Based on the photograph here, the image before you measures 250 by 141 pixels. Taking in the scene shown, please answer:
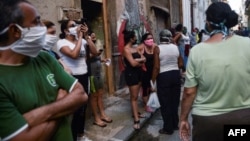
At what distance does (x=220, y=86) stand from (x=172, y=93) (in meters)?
3.54

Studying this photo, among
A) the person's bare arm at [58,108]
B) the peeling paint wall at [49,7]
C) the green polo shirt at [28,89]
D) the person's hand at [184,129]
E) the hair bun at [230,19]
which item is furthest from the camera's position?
the peeling paint wall at [49,7]

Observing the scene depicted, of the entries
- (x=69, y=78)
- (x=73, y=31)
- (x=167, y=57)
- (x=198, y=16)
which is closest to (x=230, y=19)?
(x=69, y=78)

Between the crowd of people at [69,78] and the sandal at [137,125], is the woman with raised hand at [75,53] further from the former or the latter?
the sandal at [137,125]

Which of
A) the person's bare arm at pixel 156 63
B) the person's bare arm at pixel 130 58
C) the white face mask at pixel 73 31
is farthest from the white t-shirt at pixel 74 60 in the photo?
the person's bare arm at pixel 156 63

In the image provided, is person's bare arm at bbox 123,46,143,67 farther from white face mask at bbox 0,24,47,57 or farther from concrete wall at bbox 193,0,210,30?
concrete wall at bbox 193,0,210,30

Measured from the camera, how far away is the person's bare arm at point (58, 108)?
2.08m

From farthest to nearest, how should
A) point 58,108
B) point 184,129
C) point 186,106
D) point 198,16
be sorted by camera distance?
point 198,16, point 184,129, point 186,106, point 58,108

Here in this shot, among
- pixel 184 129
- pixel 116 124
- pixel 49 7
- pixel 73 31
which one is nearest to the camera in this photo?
pixel 184 129

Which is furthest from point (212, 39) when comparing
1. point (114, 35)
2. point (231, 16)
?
point (114, 35)

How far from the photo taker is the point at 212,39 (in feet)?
10.5

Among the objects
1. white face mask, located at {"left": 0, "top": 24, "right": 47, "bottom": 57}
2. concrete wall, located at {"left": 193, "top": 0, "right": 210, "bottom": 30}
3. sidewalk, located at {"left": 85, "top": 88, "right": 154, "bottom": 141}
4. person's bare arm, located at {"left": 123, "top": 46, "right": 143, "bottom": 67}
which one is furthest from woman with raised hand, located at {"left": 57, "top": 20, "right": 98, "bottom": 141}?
concrete wall, located at {"left": 193, "top": 0, "right": 210, "bottom": 30}

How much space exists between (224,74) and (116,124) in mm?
3972

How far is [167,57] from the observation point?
6.30 meters

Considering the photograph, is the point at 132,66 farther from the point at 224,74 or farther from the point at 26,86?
the point at 26,86
